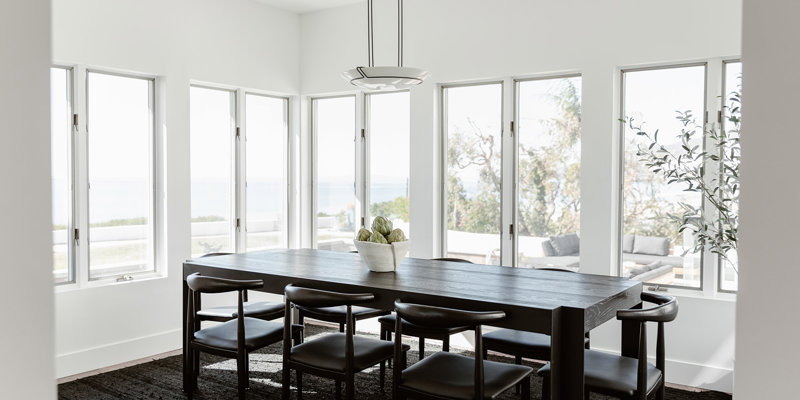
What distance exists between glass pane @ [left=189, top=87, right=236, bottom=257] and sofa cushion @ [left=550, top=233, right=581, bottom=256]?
9.46ft

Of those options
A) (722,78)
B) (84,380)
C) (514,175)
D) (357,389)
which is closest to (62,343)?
(84,380)

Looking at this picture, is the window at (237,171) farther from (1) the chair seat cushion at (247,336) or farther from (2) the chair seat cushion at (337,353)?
(2) the chair seat cushion at (337,353)

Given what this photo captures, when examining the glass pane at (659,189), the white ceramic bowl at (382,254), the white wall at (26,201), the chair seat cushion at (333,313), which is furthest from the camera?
the glass pane at (659,189)

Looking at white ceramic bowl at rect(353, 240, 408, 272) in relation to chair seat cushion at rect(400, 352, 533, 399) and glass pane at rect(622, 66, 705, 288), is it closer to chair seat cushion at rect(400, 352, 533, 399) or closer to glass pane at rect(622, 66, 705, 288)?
chair seat cushion at rect(400, 352, 533, 399)

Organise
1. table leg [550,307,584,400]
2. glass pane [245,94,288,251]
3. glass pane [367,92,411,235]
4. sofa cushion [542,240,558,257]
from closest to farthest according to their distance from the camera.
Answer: table leg [550,307,584,400]
sofa cushion [542,240,558,257]
glass pane [367,92,411,235]
glass pane [245,94,288,251]

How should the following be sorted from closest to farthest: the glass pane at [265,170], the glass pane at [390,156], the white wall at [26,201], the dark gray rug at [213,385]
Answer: the white wall at [26,201] → the dark gray rug at [213,385] → the glass pane at [390,156] → the glass pane at [265,170]

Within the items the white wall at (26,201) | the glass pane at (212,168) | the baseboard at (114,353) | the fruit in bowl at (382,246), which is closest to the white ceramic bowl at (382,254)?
the fruit in bowl at (382,246)

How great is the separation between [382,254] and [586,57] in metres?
2.20

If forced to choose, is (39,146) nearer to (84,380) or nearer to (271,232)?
(84,380)

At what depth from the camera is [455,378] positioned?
2.70 metres

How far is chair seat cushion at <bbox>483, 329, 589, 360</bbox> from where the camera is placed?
10.5 ft

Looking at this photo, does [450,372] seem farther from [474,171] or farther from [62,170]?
[62,170]

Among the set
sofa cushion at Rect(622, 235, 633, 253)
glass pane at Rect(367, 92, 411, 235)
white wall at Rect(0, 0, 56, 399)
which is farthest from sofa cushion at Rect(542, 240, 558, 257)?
white wall at Rect(0, 0, 56, 399)

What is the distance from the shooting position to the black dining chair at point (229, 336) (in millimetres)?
3354
